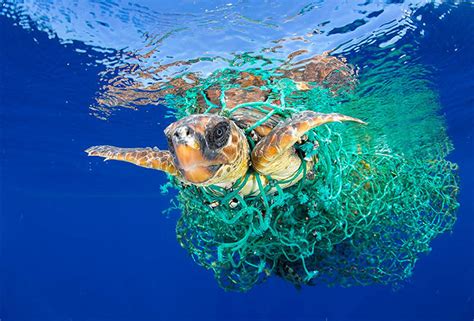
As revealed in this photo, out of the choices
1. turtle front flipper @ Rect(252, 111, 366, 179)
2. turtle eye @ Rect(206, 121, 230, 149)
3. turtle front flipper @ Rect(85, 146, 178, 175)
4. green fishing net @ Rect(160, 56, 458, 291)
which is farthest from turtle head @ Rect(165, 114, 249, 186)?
turtle front flipper @ Rect(85, 146, 178, 175)

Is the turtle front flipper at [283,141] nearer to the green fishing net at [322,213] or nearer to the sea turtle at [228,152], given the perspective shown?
the sea turtle at [228,152]

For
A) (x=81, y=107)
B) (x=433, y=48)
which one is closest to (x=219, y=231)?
(x=433, y=48)

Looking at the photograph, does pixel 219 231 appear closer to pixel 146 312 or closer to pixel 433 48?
pixel 433 48

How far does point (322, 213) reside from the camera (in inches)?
164

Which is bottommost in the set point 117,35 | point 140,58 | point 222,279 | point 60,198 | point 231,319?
point 231,319

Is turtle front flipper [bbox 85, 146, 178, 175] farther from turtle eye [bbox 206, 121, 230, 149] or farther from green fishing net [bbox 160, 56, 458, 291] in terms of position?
turtle eye [bbox 206, 121, 230, 149]

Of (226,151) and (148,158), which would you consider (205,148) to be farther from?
(148,158)

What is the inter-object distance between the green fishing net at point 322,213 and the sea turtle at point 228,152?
149 mm

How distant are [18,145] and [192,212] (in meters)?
15.7

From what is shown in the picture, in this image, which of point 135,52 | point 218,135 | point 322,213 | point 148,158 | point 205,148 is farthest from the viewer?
point 135,52

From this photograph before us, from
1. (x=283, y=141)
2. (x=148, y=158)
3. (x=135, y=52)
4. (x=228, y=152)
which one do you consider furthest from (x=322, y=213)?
(x=135, y=52)

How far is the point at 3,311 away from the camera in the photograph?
32844 millimetres

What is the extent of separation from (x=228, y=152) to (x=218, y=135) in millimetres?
151

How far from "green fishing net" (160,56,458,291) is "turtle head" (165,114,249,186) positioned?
0.47 m
